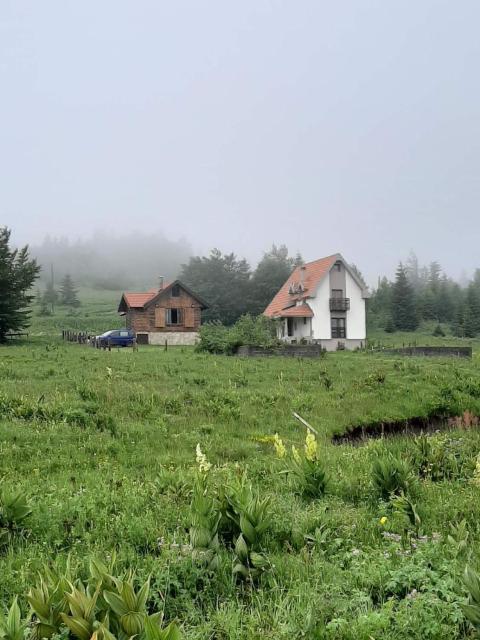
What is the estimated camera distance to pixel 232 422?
12867 millimetres

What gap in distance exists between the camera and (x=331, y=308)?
44938mm

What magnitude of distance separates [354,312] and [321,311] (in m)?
3.35

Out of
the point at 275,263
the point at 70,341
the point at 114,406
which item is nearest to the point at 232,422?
the point at 114,406

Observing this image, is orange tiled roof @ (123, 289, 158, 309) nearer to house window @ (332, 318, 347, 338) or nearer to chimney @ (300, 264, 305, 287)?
chimney @ (300, 264, 305, 287)

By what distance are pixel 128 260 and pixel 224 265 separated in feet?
336

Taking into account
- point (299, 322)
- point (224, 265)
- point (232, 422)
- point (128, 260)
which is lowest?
point (232, 422)

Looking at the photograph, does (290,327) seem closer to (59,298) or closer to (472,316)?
(472,316)


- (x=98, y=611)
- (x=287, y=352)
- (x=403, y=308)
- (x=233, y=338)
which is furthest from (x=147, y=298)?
(x=98, y=611)

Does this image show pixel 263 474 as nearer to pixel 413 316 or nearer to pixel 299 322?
pixel 299 322

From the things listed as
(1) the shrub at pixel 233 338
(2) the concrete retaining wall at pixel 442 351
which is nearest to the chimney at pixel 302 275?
(1) the shrub at pixel 233 338

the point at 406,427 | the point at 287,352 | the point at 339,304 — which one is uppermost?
the point at 339,304

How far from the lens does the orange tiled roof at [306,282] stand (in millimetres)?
44750

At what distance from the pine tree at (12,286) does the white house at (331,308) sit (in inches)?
861

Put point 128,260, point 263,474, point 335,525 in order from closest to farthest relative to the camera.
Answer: point 335,525 → point 263,474 → point 128,260
